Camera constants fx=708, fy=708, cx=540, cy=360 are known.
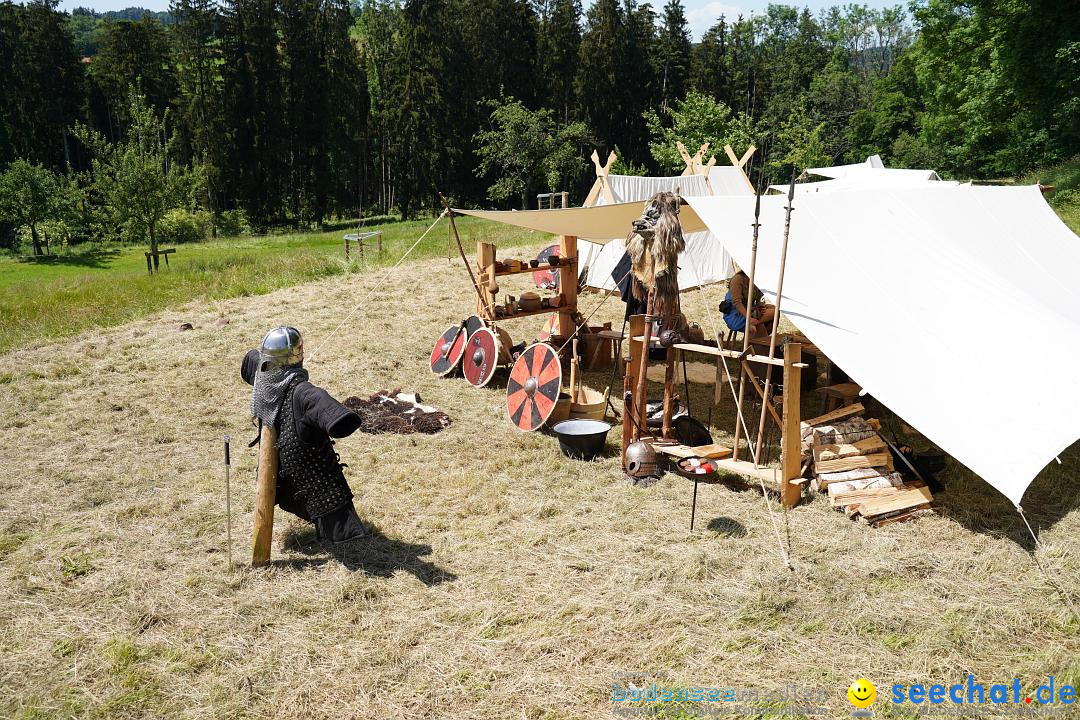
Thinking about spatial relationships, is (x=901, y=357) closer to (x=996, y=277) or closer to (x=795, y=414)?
(x=795, y=414)

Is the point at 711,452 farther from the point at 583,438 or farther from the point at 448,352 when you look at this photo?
the point at 448,352

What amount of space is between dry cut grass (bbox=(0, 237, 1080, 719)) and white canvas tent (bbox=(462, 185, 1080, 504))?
2.13ft

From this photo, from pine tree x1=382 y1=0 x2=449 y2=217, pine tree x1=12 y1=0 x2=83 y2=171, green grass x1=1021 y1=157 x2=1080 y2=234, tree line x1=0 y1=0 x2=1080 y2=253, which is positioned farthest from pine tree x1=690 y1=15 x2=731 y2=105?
pine tree x1=12 y1=0 x2=83 y2=171

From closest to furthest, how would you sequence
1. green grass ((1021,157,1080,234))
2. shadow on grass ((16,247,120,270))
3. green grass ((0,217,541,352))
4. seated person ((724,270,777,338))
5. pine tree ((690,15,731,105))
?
1. seated person ((724,270,777,338))
2. green grass ((0,217,541,352))
3. green grass ((1021,157,1080,234))
4. shadow on grass ((16,247,120,270))
5. pine tree ((690,15,731,105))

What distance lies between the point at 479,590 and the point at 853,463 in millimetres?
2787

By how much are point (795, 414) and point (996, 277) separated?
8.12 ft

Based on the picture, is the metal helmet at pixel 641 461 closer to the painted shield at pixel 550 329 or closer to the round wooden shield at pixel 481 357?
the round wooden shield at pixel 481 357

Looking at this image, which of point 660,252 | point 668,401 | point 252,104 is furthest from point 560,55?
point 668,401

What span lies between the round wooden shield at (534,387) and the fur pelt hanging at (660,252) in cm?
104

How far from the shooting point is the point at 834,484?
4789mm

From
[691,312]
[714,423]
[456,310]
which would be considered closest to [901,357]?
[714,423]

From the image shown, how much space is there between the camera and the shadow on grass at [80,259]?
834 inches

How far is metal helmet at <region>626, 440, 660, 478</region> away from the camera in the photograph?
5.04 m

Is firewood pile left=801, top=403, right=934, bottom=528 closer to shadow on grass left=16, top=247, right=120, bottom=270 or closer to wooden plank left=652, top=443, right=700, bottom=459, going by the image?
wooden plank left=652, top=443, right=700, bottom=459
